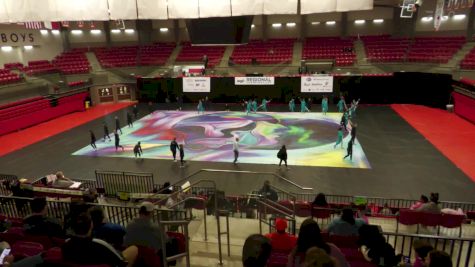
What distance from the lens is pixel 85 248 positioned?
3.88 m

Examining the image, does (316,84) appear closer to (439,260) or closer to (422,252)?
(422,252)

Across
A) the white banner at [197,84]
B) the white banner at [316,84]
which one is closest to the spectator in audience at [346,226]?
the white banner at [316,84]

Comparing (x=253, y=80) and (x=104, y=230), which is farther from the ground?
(x=253, y=80)

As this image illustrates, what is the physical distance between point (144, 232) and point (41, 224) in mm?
1769

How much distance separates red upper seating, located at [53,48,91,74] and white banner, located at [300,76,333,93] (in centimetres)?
2164

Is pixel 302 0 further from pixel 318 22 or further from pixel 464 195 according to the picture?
pixel 318 22

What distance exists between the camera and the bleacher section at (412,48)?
30.5 metres

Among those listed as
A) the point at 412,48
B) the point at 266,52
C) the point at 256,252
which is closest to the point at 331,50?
the point at 266,52

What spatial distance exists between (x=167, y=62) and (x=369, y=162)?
27498 mm

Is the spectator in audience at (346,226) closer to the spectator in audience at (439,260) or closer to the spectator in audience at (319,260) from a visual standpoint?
the spectator in audience at (439,260)

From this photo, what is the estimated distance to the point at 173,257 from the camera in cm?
501

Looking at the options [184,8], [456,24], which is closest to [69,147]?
[184,8]

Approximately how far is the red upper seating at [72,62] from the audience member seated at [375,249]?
116ft

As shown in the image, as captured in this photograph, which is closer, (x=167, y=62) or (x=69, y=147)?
(x=69, y=147)
